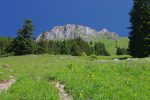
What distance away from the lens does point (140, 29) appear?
75.1 metres

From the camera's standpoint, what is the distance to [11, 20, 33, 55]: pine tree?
3780 inches

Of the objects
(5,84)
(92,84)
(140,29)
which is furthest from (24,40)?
(92,84)

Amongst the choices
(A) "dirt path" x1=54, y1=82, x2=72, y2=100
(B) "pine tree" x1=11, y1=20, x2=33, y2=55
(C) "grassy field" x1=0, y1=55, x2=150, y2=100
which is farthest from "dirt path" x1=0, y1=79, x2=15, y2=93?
(B) "pine tree" x1=11, y1=20, x2=33, y2=55

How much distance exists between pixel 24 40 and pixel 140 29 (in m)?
32.2

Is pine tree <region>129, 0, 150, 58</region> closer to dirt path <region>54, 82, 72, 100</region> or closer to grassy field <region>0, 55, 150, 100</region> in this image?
grassy field <region>0, 55, 150, 100</region>

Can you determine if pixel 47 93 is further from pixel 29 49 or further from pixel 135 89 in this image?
pixel 29 49

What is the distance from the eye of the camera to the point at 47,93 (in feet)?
74.9

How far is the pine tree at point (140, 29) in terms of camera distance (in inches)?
2908

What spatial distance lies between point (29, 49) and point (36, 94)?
243 ft

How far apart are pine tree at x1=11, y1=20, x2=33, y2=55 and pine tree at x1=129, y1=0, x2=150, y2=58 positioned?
28.4m

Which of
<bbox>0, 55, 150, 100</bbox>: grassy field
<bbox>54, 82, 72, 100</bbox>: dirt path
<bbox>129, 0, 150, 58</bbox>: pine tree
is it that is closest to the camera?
<bbox>0, 55, 150, 100</bbox>: grassy field

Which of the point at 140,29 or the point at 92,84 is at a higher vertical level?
the point at 140,29

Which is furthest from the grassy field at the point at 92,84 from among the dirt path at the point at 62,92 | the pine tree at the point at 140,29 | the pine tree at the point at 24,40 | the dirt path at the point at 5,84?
the pine tree at the point at 24,40

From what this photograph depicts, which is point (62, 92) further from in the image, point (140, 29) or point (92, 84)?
point (140, 29)
